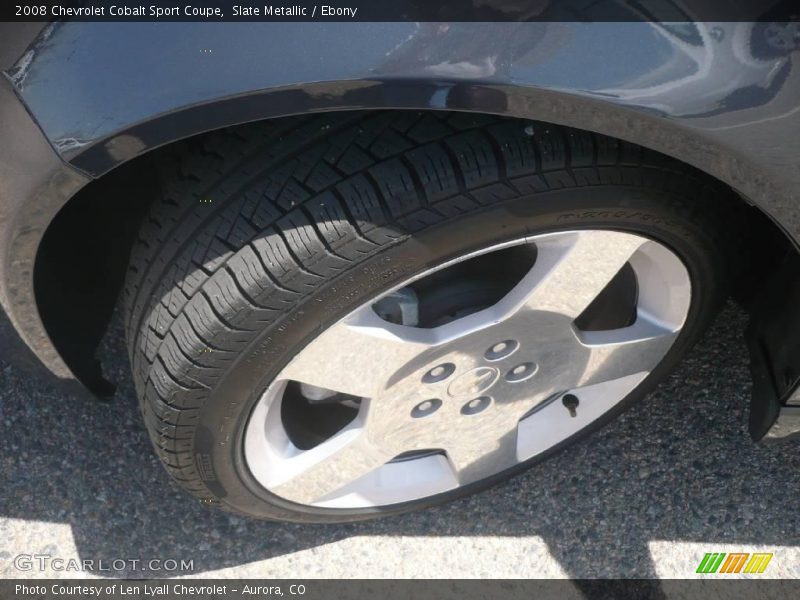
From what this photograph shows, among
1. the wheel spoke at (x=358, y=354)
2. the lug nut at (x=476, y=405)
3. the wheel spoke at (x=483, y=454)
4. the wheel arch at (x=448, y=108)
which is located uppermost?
the wheel arch at (x=448, y=108)

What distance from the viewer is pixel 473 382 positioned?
1595 millimetres

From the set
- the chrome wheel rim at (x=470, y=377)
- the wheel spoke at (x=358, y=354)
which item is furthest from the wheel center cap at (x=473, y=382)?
the wheel spoke at (x=358, y=354)

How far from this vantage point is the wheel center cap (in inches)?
61.8

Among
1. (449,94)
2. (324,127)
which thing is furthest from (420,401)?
(449,94)

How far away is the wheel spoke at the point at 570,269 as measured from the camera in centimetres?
136

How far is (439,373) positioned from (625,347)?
0.40 metres

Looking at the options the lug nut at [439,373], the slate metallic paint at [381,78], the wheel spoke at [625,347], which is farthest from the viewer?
the wheel spoke at [625,347]

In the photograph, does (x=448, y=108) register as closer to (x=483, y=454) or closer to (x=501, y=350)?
(x=501, y=350)

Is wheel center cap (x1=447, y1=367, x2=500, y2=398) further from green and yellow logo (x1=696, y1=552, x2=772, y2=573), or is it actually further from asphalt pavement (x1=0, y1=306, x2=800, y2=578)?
green and yellow logo (x1=696, y1=552, x2=772, y2=573)

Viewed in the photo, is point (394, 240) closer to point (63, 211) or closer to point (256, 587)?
point (63, 211)

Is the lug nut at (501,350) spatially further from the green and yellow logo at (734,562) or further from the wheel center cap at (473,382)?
the green and yellow logo at (734,562)

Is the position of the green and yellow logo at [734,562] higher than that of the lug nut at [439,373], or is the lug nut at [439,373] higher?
the lug nut at [439,373]

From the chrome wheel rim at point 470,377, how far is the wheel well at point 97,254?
18 cm

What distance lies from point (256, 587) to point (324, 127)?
1.07 metres
